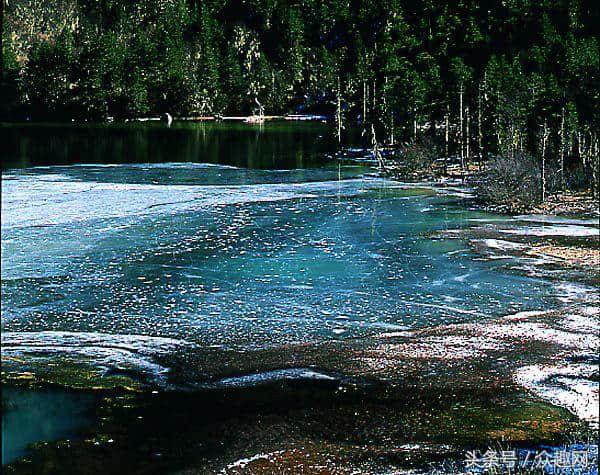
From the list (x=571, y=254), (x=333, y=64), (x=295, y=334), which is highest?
(x=333, y=64)

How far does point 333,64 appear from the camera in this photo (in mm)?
107625

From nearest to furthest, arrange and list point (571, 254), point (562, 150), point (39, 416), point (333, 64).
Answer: point (39, 416) → point (571, 254) → point (562, 150) → point (333, 64)

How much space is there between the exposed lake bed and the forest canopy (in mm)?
18698

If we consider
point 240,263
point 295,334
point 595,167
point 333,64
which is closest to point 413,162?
point 595,167

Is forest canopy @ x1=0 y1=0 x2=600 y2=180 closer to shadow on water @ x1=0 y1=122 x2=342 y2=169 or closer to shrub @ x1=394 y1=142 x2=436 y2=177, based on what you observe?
shrub @ x1=394 y1=142 x2=436 y2=177

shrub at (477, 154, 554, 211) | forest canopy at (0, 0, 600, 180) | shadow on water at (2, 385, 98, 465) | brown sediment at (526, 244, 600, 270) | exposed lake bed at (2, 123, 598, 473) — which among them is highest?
forest canopy at (0, 0, 600, 180)

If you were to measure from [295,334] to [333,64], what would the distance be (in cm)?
9639

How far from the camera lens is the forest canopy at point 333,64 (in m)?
44.0

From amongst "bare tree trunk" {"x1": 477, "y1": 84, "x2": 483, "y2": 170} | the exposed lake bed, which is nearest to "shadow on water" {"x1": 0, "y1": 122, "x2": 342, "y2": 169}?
"bare tree trunk" {"x1": 477, "y1": 84, "x2": 483, "y2": 170}

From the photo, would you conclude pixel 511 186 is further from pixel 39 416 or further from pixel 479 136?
pixel 39 416

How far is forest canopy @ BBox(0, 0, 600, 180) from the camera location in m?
44.0

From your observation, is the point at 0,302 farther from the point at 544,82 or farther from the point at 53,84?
the point at 53,84

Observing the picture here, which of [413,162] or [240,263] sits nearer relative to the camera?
[240,263]

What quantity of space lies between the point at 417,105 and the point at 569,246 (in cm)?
3405
